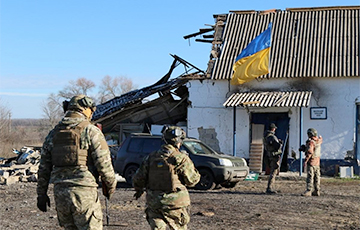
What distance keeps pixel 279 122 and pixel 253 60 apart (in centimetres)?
255

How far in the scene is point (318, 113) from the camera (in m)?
19.2

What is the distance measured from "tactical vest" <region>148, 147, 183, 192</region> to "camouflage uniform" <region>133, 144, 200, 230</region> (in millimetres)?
12

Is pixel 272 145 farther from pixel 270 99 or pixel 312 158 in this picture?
pixel 270 99

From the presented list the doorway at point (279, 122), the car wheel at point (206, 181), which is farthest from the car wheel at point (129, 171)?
the doorway at point (279, 122)

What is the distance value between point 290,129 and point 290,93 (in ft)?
4.40

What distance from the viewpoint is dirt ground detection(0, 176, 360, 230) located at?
921cm

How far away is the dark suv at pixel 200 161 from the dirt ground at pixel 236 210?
0.37 metres

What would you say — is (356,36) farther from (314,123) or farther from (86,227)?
(86,227)

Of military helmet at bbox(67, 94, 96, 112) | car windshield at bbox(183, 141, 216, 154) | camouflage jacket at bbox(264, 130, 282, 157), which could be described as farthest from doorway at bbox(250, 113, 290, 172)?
military helmet at bbox(67, 94, 96, 112)

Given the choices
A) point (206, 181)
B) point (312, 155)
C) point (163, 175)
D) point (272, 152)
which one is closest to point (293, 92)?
point (272, 152)

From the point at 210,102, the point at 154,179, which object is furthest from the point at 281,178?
the point at 154,179

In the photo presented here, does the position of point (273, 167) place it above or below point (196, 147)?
below

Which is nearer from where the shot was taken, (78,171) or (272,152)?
(78,171)

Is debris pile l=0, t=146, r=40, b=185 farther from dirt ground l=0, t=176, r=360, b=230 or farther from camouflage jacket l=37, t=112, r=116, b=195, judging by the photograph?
camouflage jacket l=37, t=112, r=116, b=195
